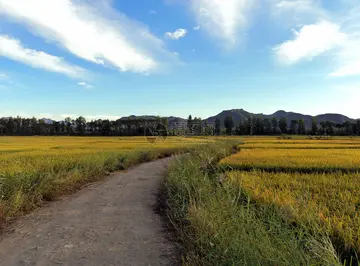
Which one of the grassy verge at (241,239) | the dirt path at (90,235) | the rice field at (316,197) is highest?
the grassy verge at (241,239)

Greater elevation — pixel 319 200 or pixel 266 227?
pixel 266 227

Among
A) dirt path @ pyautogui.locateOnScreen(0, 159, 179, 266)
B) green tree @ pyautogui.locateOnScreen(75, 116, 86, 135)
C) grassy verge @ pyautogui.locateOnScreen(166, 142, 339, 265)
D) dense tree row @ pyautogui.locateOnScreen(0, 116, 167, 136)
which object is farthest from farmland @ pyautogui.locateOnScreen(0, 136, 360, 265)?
green tree @ pyautogui.locateOnScreen(75, 116, 86, 135)

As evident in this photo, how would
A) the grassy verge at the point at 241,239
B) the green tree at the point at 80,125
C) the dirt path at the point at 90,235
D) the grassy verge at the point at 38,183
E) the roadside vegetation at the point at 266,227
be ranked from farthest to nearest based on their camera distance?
the green tree at the point at 80,125, the grassy verge at the point at 38,183, the dirt path at the point at 90,235, the roadside vegetation at the point at 266,227, the grassy verge at the point at 241,239

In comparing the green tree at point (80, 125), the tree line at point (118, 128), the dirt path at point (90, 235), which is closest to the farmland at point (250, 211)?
the dirt path at point (90, 235)

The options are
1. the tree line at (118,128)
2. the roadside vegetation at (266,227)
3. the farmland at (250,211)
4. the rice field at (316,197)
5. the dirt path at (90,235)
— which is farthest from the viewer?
the tree line at (118,128)

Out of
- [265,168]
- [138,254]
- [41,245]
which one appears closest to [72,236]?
[41,245]

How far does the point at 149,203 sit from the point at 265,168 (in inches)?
283

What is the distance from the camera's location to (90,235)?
17.0 ft

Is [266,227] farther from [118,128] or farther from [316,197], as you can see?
[118,128]

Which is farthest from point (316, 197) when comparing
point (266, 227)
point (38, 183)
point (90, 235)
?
point (38, 183)

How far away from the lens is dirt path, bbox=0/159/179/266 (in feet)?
13.8

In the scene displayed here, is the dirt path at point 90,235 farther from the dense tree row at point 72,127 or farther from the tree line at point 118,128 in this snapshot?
the dense tree row at point 72,127

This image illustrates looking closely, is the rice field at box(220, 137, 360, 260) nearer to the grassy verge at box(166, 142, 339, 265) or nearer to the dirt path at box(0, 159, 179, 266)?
the grassy verge at box(166, 142, 339, 265)

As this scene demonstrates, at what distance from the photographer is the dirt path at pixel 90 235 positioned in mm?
4191
